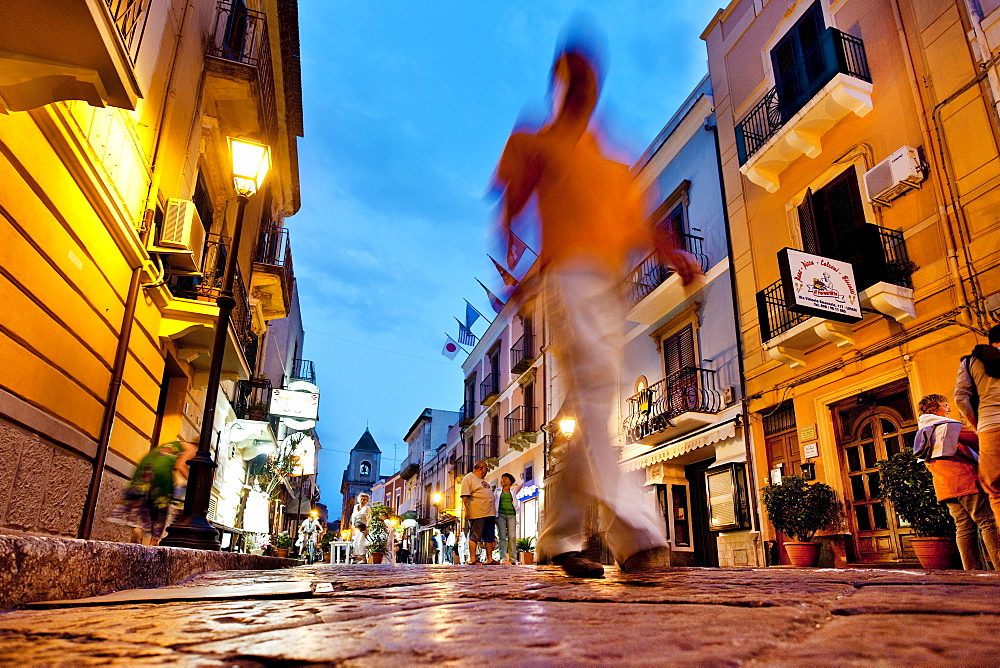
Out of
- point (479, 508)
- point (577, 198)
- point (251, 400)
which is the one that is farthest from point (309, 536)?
point (577, 198)

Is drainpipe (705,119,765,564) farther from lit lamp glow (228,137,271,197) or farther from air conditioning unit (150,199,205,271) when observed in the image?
air conditioning unit (150,199,205,271)

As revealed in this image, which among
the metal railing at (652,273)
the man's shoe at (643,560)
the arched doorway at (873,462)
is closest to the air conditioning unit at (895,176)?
the arched doorway at (873,462)

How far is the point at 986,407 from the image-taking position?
15.1 feet

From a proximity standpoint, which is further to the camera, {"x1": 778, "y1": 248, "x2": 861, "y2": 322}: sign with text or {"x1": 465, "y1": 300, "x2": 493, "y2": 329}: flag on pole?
{"x1": 465, "y1": 300, "x2": 493, "y2": 329}: flag on pole

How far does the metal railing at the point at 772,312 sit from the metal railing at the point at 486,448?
18.8 m

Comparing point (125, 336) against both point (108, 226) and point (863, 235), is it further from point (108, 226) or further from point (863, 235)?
point (863, 235)

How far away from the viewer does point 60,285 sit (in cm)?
561

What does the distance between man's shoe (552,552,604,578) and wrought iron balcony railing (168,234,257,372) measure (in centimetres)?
647

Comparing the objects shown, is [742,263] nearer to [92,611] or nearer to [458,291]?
[92,611]

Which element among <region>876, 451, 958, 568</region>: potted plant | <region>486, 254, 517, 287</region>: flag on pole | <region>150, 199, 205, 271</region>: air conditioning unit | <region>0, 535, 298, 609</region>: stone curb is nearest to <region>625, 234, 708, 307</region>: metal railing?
<region>876, 451, 958, 568</region>: potted plant

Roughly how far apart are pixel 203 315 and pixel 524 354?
57.4 feet

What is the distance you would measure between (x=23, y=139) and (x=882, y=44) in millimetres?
11877

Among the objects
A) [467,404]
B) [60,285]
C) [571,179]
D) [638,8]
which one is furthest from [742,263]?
[638,8]

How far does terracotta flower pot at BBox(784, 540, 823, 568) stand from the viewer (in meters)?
9.34
